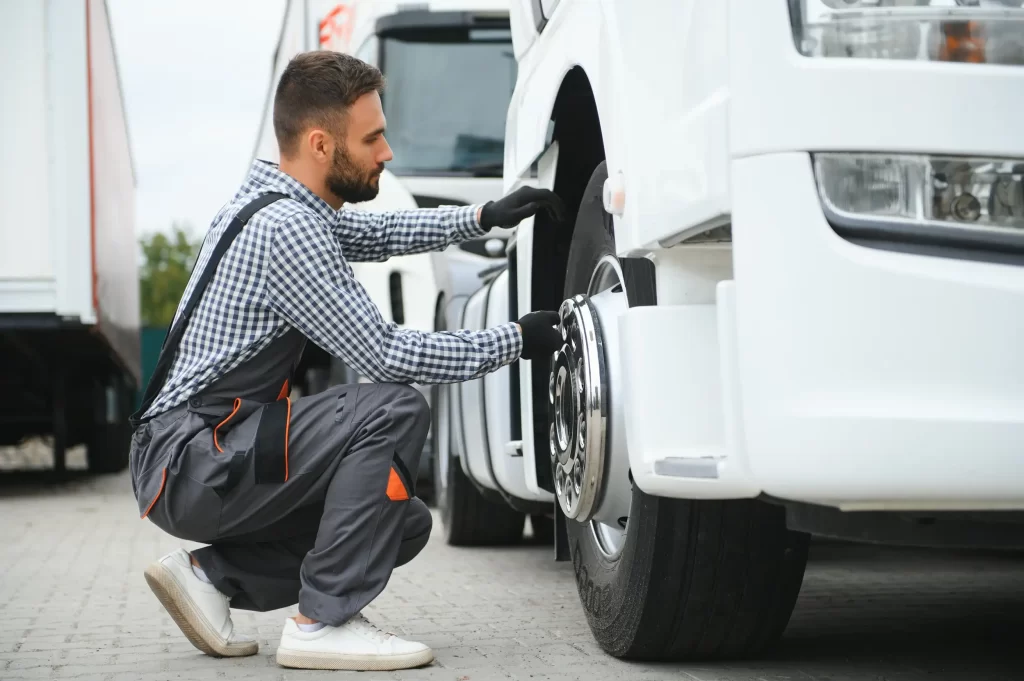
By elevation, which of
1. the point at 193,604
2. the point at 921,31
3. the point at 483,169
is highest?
the point at 483,169

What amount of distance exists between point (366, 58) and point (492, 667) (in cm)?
476

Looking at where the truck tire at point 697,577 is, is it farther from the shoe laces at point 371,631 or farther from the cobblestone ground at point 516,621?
the shoe laces at point 371,631

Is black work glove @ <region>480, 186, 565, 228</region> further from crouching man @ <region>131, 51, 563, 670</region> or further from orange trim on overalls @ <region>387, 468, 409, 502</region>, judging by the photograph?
orange trim on overalls @ <region>387, 468, 409, 502</region>

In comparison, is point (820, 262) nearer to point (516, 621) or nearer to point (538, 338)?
point (538, 338)

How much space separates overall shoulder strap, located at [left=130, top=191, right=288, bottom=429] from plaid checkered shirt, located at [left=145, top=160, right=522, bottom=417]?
16mm

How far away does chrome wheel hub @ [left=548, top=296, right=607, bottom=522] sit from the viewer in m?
2.64

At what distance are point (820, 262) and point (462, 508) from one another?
3824 millimetres

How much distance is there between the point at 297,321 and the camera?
116 inches

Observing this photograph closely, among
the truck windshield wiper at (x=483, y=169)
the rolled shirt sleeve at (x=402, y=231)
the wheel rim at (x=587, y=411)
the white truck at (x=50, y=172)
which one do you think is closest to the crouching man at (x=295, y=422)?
the wheel rim at (x=587, y=411)

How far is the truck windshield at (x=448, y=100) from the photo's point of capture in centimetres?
670

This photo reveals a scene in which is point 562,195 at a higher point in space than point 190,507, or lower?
higher

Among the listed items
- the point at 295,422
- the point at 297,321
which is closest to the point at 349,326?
the point at 297,321

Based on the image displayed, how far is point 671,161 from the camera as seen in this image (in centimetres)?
219

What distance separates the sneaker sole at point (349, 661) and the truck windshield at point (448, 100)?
4.04m
